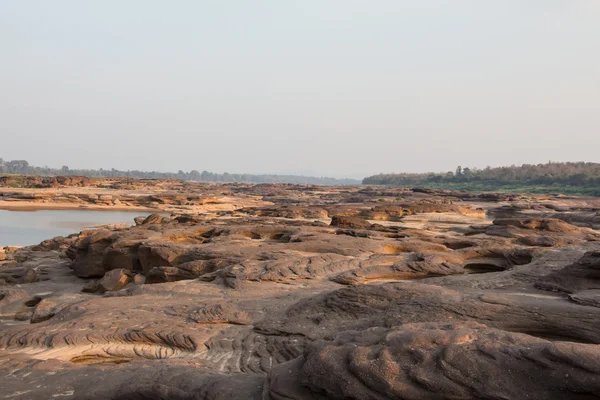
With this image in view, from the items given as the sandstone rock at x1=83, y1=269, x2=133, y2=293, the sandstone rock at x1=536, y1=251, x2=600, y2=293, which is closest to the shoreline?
the sandstone rock at x1=83, y1=269, x2=133, y2=293

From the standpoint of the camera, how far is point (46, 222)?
1447 inches

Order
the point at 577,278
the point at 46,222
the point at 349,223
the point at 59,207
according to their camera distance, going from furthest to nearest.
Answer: the point at 59,207 → the point at 46,222 → the point at 349,223 → the point at 577,278

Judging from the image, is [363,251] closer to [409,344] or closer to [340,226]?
[340,226]

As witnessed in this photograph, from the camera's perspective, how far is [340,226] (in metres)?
19.6

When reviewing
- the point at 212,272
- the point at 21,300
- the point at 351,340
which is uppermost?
the point at 351,340

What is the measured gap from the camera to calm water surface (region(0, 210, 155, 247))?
95.5 feet

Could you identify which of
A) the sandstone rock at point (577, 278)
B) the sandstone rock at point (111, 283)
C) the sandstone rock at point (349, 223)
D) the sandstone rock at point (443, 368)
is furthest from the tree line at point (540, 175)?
the sandstone rock at point (443, 368)

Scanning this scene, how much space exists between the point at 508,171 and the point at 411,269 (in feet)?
293

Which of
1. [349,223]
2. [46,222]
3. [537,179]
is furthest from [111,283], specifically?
[537,179]

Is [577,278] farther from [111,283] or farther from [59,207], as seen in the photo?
[59,207]

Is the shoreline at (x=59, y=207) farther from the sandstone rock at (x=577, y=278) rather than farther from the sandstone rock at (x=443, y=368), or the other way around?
the sandstone rock at (x=443, y=368)

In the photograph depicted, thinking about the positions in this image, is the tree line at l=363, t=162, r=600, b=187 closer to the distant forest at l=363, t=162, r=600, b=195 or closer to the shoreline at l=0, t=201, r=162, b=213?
the distant forest at l=363, t=162, r=600, b=195

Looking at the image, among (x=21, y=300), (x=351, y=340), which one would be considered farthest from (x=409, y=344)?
(x=21, y=300)

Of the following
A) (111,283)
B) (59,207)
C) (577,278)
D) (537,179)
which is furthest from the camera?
(537,179)
